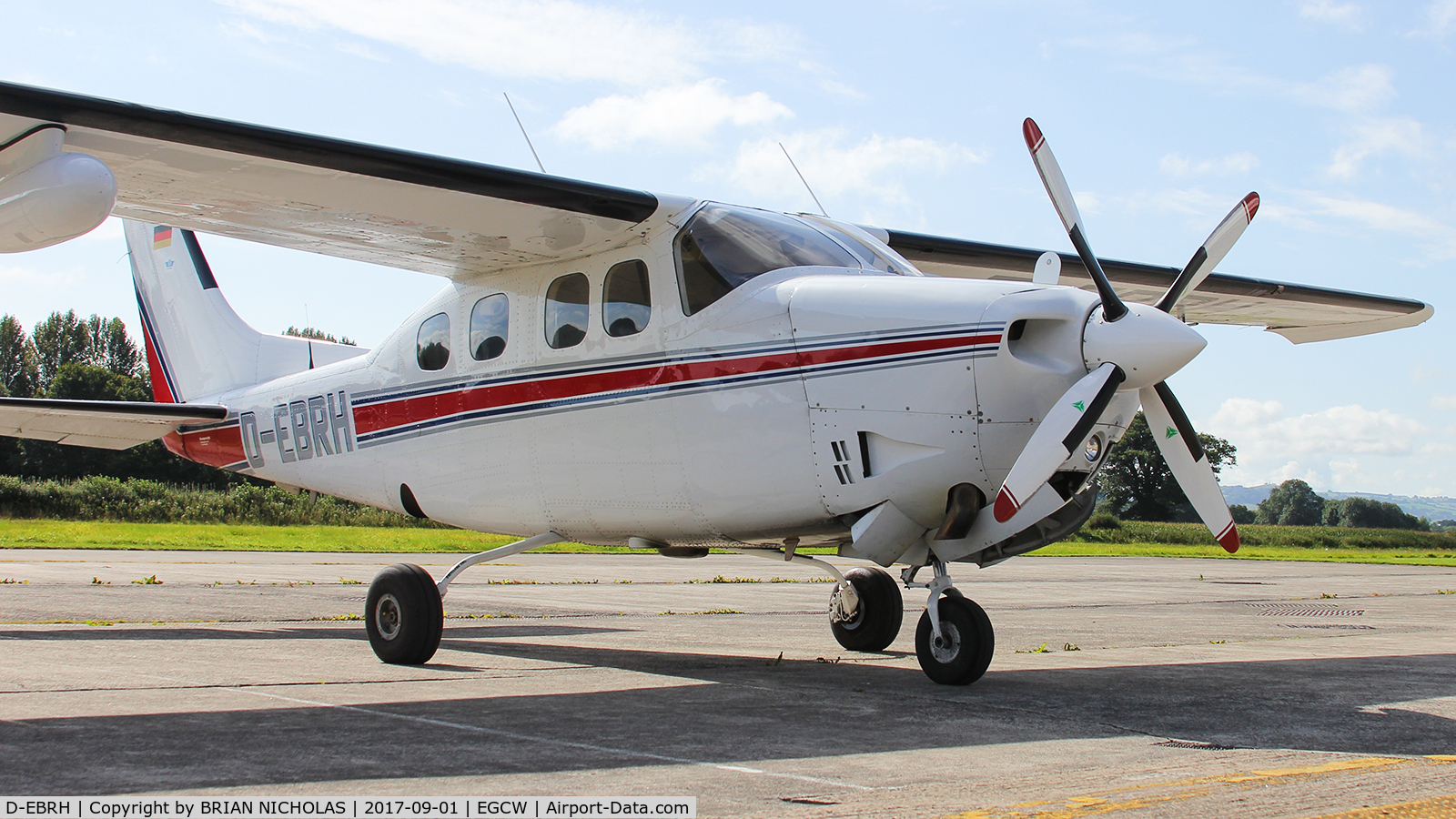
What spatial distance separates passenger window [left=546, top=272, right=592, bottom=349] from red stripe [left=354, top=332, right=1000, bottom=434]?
293mm

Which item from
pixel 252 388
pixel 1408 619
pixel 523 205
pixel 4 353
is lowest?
pixel 1408 619

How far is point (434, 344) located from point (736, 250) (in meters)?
2.82

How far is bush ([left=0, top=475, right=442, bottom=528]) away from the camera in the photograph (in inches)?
1277

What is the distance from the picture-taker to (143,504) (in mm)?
33125

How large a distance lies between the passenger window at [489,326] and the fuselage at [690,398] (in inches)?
0.5

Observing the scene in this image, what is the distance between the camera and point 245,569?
17.2 m

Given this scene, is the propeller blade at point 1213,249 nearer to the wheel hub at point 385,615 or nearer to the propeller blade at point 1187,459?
the propeller blade at point 1187,459

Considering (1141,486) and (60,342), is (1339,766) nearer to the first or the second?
(1141,486)

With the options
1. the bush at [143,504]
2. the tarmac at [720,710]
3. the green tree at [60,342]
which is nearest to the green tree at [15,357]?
the green tree at [60,342]

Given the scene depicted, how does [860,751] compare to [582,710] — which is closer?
[860,751]

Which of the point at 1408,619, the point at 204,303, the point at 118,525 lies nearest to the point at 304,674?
the point at 204,303

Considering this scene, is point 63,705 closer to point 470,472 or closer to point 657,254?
point 470,472

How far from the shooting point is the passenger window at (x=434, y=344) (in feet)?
28.0

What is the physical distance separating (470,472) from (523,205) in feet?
7.10
